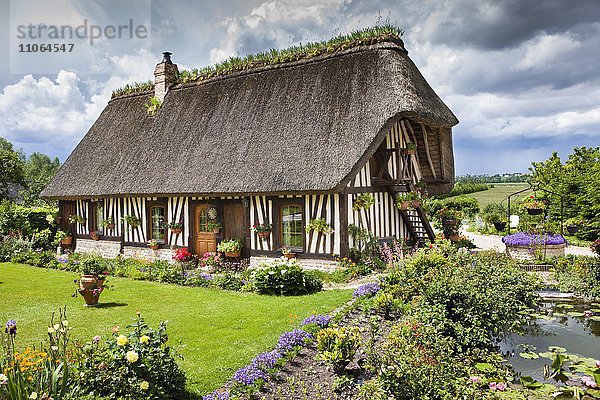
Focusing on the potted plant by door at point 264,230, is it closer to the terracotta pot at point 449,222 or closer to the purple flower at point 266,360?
the terracotta pot at point 449,222

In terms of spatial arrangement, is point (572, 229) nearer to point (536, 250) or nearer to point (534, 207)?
point (534, 207)

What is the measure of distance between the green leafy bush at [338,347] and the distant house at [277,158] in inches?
198

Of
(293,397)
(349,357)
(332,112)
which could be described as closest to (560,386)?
(349,357)

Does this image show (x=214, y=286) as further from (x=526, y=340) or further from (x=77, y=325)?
(x=526, y=340)

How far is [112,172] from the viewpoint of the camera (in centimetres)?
1556

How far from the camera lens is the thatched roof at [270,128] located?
435 inches

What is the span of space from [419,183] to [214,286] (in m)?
7.25

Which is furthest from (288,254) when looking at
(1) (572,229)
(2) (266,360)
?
(1) (572,229)

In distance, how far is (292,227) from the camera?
39.1 feet

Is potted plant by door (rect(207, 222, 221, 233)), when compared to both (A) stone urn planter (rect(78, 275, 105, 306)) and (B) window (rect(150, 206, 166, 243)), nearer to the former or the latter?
(B) window (rect(150, 206, 166, 243))

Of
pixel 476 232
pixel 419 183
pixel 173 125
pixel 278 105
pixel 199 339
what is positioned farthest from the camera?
pixel 476 232

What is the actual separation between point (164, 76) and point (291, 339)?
13.6 metres

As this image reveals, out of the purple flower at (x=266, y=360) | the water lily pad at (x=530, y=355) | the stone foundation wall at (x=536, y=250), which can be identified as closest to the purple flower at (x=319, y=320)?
the purple flower at (x=266, y=360)

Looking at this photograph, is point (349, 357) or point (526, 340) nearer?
point (349, 357)
